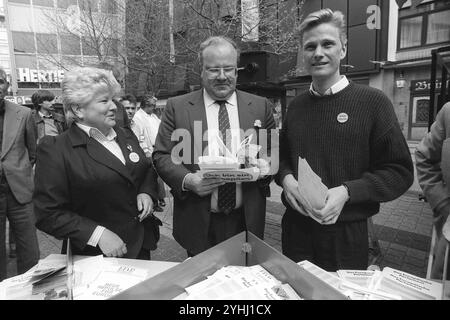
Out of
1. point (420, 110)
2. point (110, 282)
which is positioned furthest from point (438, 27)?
point (110, 282)

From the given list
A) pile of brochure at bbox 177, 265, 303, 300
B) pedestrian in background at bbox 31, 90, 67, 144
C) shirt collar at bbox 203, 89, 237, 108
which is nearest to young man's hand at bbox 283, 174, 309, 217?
pile of brochure at bbox 177, 265, 303, 300

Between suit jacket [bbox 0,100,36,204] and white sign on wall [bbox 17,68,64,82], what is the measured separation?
18.6 m

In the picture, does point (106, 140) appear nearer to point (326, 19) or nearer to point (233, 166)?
point (233, 166)

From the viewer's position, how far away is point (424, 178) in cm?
161

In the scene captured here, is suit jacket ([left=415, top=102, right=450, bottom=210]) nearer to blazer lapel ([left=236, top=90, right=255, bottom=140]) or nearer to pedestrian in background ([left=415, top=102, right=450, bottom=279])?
pedestrian in background ([left=415, top=102, right=450, bottom=279])

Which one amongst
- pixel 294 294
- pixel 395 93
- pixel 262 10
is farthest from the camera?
pixel 395 93

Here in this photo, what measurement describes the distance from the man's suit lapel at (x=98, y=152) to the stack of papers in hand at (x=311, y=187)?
39.3 inches

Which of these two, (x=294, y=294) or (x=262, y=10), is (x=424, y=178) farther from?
(x=262, y=10)

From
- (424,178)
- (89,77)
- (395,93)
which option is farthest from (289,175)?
(395,93)

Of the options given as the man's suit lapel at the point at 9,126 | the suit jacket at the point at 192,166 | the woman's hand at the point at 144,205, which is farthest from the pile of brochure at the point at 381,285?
the man's suit lapel at the point at 9,126

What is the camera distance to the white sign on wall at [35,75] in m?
19.2

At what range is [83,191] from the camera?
1674 mm

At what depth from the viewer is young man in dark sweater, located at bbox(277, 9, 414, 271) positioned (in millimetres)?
1532

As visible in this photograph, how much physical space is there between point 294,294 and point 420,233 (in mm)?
4253
